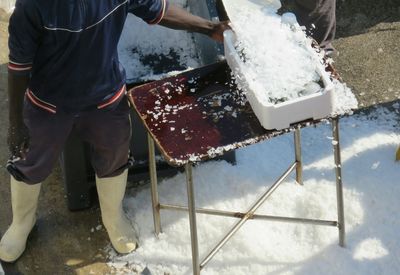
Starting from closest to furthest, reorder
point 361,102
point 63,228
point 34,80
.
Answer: point 34,80 → point 63,228 → point 361,102

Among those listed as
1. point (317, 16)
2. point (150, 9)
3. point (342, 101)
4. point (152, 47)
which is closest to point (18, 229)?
point (152, 47)

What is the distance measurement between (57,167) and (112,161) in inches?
30.0

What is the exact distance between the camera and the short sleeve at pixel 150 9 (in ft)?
8.09

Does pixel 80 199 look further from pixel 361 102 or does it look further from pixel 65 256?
pixel 361 102

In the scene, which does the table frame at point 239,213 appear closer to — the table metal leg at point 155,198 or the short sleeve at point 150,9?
the table metal leg at point 155,198

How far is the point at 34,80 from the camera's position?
2.47 meters

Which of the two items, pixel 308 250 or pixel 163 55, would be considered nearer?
pixel 308 250

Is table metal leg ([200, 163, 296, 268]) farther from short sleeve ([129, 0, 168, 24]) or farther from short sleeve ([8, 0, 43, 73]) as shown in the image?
short sleeve ([8, 0, 43, 73])

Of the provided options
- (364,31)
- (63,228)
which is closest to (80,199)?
(63,228)

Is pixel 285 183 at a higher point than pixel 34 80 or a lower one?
lower

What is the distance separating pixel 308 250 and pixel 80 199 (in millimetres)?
1100

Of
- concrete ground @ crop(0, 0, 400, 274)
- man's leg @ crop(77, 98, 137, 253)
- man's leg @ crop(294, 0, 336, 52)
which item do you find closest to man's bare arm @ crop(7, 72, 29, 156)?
man's leg @ crop(77, 98, 137, 253)

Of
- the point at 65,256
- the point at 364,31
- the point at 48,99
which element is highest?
the point at 48,99

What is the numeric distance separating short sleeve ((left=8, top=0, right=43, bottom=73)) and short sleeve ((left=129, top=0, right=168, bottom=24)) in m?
0.38
